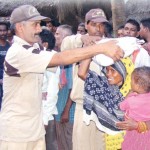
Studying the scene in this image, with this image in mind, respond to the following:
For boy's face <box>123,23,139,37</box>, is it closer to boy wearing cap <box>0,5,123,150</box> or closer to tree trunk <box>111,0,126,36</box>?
boy wearing cap <box>0,5,123,150</box>

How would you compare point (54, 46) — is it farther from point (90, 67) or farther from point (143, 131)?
point (143, 131)

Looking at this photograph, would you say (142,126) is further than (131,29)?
No

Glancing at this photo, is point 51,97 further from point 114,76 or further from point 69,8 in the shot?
point 69,8

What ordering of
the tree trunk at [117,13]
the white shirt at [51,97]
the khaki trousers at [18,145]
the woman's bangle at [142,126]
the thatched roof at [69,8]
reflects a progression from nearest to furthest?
the woman's bangle at [142,126]
the khaki trousers at [18,145]
the white shirt at [51,97]
the tree trunk at [117,13]
the thatched roof at [69,8]

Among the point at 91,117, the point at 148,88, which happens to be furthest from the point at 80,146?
the point at 148,88

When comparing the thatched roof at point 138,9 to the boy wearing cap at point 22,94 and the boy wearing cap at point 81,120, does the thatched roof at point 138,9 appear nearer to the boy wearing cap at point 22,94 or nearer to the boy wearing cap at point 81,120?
the boy wearing cap at point 81,120

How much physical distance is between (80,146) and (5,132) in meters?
0.98

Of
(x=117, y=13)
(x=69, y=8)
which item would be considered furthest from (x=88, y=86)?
(x=69, y=8)

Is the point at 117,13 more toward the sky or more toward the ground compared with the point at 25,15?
more toward the ground

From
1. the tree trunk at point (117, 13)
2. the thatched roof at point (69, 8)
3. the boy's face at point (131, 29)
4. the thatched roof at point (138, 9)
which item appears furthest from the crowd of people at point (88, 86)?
the thatched roof at point (69, 8)

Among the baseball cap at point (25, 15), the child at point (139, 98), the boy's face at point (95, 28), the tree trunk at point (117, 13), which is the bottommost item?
the tree trunk at point (117, 13)

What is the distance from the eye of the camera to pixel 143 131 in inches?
148

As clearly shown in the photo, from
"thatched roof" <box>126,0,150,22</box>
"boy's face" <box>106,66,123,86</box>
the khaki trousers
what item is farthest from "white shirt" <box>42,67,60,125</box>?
"thatched roof" <box>126,0,150,22</box>

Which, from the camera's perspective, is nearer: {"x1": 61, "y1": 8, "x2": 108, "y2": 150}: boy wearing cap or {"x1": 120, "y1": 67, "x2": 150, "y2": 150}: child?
{"x1": 120, "y1": 67, "x2": 150, "y2": 150}: child
